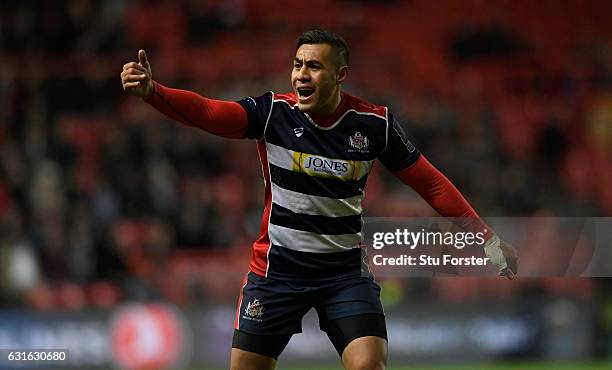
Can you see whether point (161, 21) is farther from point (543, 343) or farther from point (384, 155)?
point (384, 155)

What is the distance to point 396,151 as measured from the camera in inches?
242

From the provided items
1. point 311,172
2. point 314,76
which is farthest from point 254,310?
point 314,76

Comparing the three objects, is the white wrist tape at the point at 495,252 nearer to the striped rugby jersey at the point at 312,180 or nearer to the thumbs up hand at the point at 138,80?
the striped rugby jersey at the point at 312,180

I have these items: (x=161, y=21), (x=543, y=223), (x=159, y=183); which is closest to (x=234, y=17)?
(x=161, y=21)

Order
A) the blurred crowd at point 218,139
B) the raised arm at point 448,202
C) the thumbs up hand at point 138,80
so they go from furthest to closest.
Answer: the blurred crowd at point 218,139 → the raised arm at point 448,202 → the thumbs up hand at point 138,80

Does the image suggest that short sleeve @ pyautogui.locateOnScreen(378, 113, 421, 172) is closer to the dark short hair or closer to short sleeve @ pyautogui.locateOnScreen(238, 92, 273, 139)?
the dark short hair

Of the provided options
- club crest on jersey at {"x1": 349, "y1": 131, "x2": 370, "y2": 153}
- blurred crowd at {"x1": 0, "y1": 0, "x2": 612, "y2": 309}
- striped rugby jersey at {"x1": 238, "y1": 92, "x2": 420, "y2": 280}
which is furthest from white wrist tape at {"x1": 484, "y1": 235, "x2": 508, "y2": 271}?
blurred crowd at {"x1": 0, "y1": 0, "x2": 612, "y2": 309}

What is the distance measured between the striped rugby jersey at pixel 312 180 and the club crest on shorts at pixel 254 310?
15cm

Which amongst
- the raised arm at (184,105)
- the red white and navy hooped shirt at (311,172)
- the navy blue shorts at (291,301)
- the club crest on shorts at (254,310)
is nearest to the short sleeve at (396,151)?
the red white and navy hooped shirt at (311,172)

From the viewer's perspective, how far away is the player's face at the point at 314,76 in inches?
232

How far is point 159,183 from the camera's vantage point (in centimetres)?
1326

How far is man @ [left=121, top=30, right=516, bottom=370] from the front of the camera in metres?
5.91

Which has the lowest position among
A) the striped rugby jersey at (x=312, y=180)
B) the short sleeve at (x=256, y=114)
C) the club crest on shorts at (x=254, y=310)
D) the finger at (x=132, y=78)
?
the club crest on shorts at (x=254, y=310)

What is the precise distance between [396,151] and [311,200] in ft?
1.76
